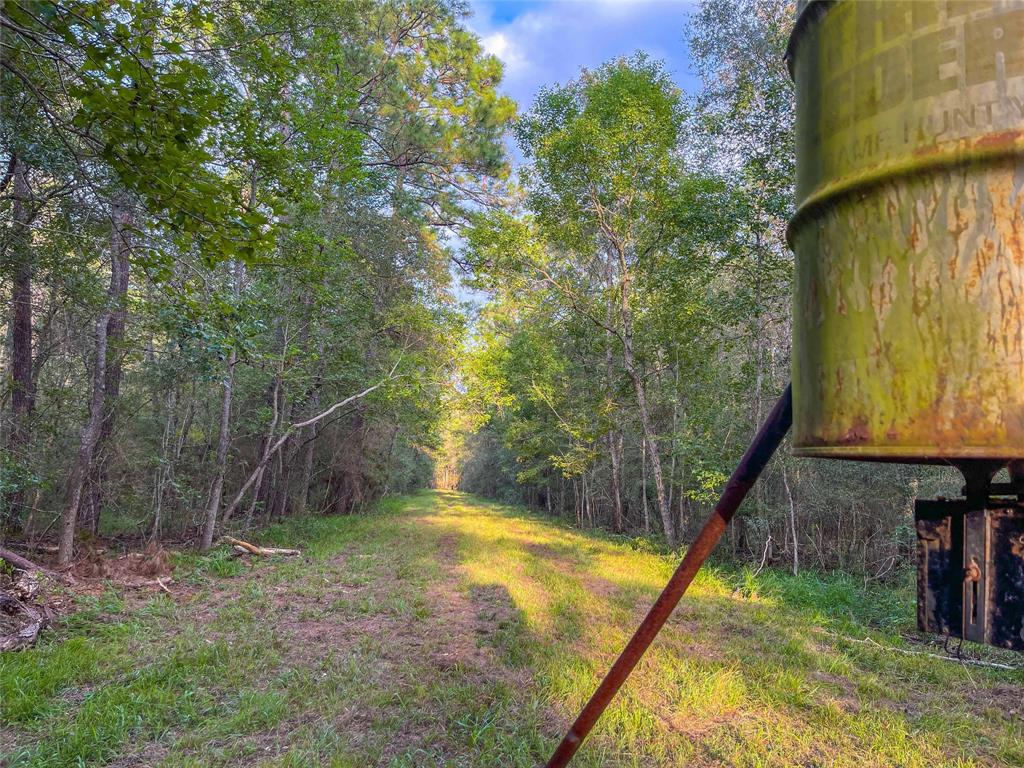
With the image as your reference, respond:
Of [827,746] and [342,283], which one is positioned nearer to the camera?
[827,746]

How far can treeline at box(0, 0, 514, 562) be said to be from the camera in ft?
8.63

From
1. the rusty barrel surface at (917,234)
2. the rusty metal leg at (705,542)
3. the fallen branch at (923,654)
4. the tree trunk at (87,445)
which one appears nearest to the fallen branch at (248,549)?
the tree trunk at (87,445)

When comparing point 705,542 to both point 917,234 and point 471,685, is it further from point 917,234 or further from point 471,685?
point 471,685

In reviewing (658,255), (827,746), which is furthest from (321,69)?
(827,746)

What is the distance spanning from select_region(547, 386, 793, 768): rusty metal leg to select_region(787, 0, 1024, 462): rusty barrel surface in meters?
0.30

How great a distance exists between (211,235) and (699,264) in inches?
363

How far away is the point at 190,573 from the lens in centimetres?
739

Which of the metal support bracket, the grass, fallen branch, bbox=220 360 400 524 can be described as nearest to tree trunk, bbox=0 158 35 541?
the grass

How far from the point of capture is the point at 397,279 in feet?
50.6

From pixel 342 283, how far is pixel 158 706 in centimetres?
928

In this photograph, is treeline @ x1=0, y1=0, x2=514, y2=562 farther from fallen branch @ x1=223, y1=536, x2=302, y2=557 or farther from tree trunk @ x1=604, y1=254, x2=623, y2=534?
tree trunk @ x1=604, y1=254, x2=623, y2=534

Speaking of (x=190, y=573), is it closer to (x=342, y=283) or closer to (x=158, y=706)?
(x=158, y=706)

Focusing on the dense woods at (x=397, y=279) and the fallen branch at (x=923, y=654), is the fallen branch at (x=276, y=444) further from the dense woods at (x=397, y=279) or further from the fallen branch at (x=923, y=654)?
the fallen branch at (x=923, y=654)

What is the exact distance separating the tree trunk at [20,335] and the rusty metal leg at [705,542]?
25.2 ft
